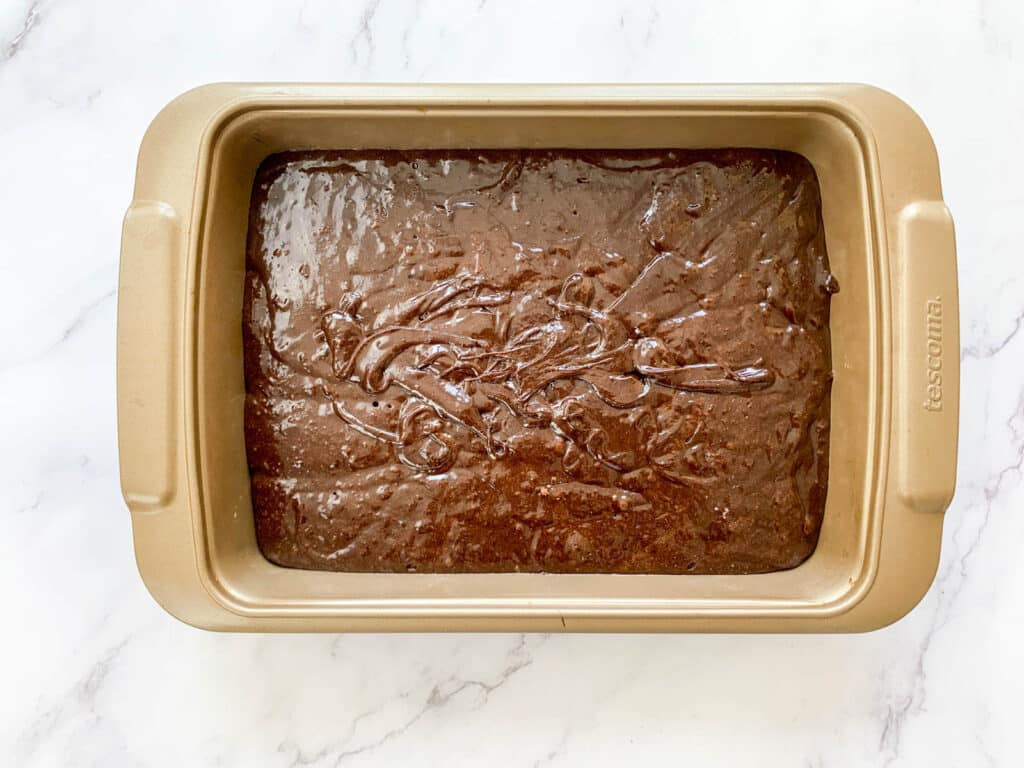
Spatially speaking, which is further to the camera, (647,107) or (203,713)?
(203,713)

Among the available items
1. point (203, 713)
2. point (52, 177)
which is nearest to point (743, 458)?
point (203, 713)

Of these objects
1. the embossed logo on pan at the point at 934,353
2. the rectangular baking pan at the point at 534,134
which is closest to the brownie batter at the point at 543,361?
the rectangular baking pan at the point at 534,134

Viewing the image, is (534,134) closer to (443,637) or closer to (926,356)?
(926,356)

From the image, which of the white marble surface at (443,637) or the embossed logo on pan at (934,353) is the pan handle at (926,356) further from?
the white marble surface at (443,637)

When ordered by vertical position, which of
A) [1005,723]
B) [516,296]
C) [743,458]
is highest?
[516,296]

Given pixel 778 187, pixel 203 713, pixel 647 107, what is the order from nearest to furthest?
pixel 647 107, pixel 778 187, pixel 203 713

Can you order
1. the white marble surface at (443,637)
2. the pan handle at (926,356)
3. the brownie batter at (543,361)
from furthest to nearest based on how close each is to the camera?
the white marble surface at (443,637)
the brownie batter at (543,361)
the pan handle at (926,356)

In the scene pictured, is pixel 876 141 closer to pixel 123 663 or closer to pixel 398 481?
pixel 398 481

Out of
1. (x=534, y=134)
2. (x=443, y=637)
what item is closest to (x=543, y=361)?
(x=534, y=134)
